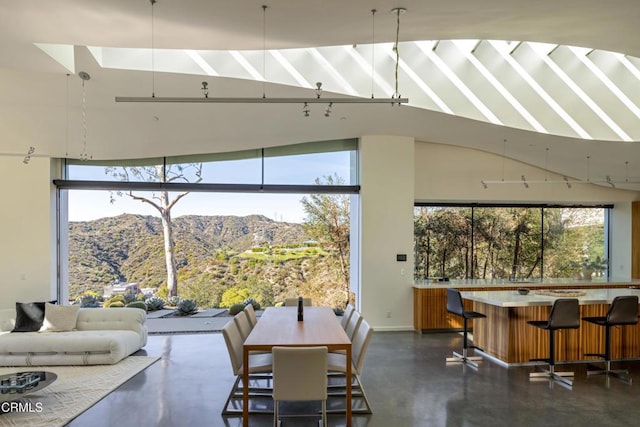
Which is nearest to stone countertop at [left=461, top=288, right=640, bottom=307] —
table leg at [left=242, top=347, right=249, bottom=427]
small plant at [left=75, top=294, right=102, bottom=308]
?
table leg at [left=242, top=347, right=249, bottom=427]

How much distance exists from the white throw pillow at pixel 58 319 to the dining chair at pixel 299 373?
14.8 feet

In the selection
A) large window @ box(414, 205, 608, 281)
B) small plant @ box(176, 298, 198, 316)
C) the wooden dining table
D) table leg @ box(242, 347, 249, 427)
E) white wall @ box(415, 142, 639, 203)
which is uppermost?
white wall @ box(415, 142, 639, 203)

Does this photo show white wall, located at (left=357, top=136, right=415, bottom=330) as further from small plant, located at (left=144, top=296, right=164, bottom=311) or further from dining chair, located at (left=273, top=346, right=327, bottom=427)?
small plant, located at (left=144, top=296, right=164, bottom=311)

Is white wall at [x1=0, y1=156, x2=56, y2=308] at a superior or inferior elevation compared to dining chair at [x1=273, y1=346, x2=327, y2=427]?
superior

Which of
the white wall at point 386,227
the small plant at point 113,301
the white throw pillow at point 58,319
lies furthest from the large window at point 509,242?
the small plant at point 113,301

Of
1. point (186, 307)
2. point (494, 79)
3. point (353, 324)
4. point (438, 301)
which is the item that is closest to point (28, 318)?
point (186, 307)

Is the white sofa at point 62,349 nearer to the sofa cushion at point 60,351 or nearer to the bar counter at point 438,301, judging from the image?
the sofa cushion at point 60,351

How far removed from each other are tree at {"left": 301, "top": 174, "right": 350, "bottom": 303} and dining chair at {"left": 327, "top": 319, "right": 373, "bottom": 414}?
5492 millimetres

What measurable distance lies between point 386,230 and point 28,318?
620 cm

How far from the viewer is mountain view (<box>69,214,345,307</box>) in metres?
10.4

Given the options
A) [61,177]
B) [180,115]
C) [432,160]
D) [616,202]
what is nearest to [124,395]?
[180,115]

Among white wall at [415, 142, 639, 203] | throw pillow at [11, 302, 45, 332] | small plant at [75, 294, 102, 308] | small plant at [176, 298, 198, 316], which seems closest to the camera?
throw pillow at [11, 302, 45, 332]

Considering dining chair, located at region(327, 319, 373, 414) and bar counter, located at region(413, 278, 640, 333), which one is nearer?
dining chair, located at region(327, 319, 373, 414)

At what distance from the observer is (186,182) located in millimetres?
8039
